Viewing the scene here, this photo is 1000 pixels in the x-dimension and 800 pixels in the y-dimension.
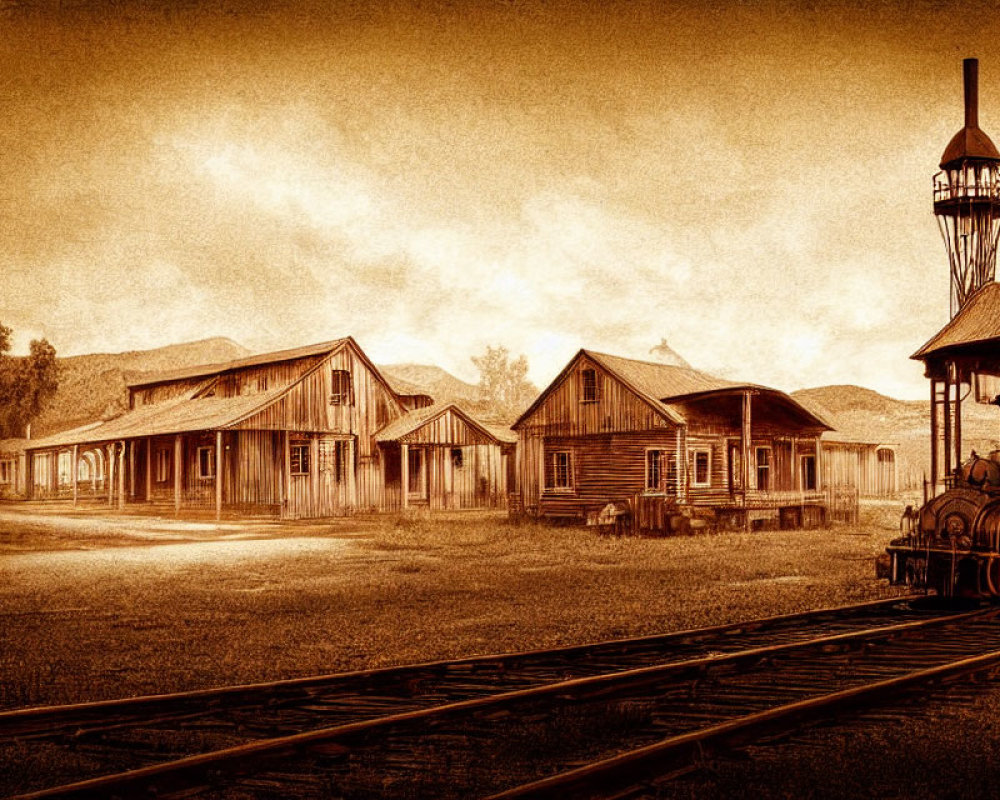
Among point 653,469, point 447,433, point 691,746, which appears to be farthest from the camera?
point 447,433

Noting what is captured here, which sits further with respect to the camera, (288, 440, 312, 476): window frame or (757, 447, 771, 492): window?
(757, 447, 771, 492): window

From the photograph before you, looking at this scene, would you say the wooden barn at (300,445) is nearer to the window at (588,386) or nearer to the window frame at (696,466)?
the window at (588,386)

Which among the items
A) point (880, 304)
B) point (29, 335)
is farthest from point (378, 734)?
point (880, 304)

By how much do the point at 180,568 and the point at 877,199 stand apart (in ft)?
145

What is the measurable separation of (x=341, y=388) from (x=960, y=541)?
26613 millimetres

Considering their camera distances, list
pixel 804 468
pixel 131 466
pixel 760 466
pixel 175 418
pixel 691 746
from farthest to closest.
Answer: pixel 804 468, pixel 131 466, pixel 175 418, pixel 760 466, pixel 691 746

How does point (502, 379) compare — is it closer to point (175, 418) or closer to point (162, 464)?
point (162, 464)

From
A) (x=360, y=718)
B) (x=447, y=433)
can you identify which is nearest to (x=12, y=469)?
(x=447, y=433)

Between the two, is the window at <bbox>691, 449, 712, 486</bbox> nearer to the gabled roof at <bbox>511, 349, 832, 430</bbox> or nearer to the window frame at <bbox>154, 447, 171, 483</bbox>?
the gabled roof at <bbox>511, 349, 832, 430</bbox>

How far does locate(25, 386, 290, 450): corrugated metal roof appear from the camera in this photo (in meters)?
32.1

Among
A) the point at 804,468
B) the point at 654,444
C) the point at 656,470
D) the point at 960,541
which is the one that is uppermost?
the point at 654,444

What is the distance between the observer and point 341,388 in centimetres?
3588

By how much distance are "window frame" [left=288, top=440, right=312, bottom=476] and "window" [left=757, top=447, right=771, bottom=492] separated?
1607 cm

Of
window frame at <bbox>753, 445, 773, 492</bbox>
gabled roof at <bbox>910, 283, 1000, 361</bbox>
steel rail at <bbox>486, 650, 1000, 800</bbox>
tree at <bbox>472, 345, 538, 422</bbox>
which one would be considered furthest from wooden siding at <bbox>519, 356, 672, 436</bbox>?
tree at <bbox>472, 345, 538, 422</bbox>
